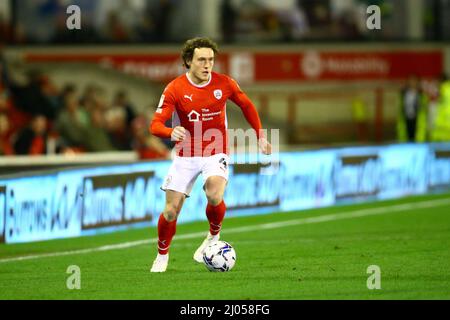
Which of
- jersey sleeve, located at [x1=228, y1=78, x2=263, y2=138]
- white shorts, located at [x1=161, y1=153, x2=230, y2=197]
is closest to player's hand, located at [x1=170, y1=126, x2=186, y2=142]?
white shorts, located at [x1=161, y1=153, x2=230, y2=197]

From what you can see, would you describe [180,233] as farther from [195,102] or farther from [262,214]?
[195,102]

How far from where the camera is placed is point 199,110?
38.3 feet

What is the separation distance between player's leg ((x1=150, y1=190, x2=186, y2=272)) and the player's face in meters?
1.06

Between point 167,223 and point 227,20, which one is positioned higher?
point 227,20

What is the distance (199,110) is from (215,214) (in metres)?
1.04

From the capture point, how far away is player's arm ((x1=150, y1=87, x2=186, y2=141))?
36.1 ft

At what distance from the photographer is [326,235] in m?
15.5

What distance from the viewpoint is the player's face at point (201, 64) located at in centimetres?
1154

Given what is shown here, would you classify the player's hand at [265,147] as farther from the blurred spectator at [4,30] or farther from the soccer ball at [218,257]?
the blurred spectator at [4,30]

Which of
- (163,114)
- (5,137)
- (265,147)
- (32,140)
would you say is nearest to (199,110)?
(163,114)

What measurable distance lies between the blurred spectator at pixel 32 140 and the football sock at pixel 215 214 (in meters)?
7.56

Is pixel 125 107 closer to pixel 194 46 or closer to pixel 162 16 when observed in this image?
pixel 162 16

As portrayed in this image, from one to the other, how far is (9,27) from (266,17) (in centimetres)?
631

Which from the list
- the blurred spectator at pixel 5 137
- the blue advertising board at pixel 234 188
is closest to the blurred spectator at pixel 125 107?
the blurred spectator at pixel 5 137
